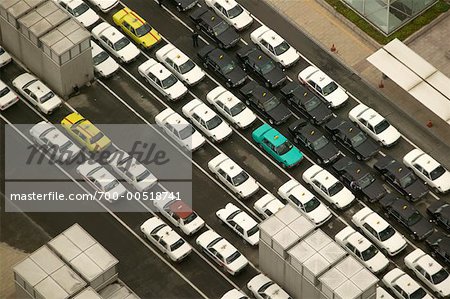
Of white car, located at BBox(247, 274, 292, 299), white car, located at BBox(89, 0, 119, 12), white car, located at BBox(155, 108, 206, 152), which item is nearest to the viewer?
white car, located at BBox(247, 274, 292, 299)

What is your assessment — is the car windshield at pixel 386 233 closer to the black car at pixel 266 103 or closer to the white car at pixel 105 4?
the black car at pixel 266 103

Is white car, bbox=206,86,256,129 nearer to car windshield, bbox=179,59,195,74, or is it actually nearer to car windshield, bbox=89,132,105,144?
car windshield, bbox=179,59,195,74

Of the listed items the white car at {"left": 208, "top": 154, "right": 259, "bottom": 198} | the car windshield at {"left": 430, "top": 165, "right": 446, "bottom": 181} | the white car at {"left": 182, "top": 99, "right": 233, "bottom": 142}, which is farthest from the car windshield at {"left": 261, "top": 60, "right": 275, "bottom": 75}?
the car windshield at {"left": 430, "top": 165, "right": 446, "bottom": 181}

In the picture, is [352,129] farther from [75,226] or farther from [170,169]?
[75,226]

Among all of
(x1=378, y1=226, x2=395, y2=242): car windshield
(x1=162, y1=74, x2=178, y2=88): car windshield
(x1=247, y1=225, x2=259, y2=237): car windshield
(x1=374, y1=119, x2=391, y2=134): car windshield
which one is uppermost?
(x1=162, y1=74, x2=178, y2=88): car windshield

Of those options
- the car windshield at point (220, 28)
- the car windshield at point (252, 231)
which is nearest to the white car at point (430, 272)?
the car windshield at point (252, 231)
